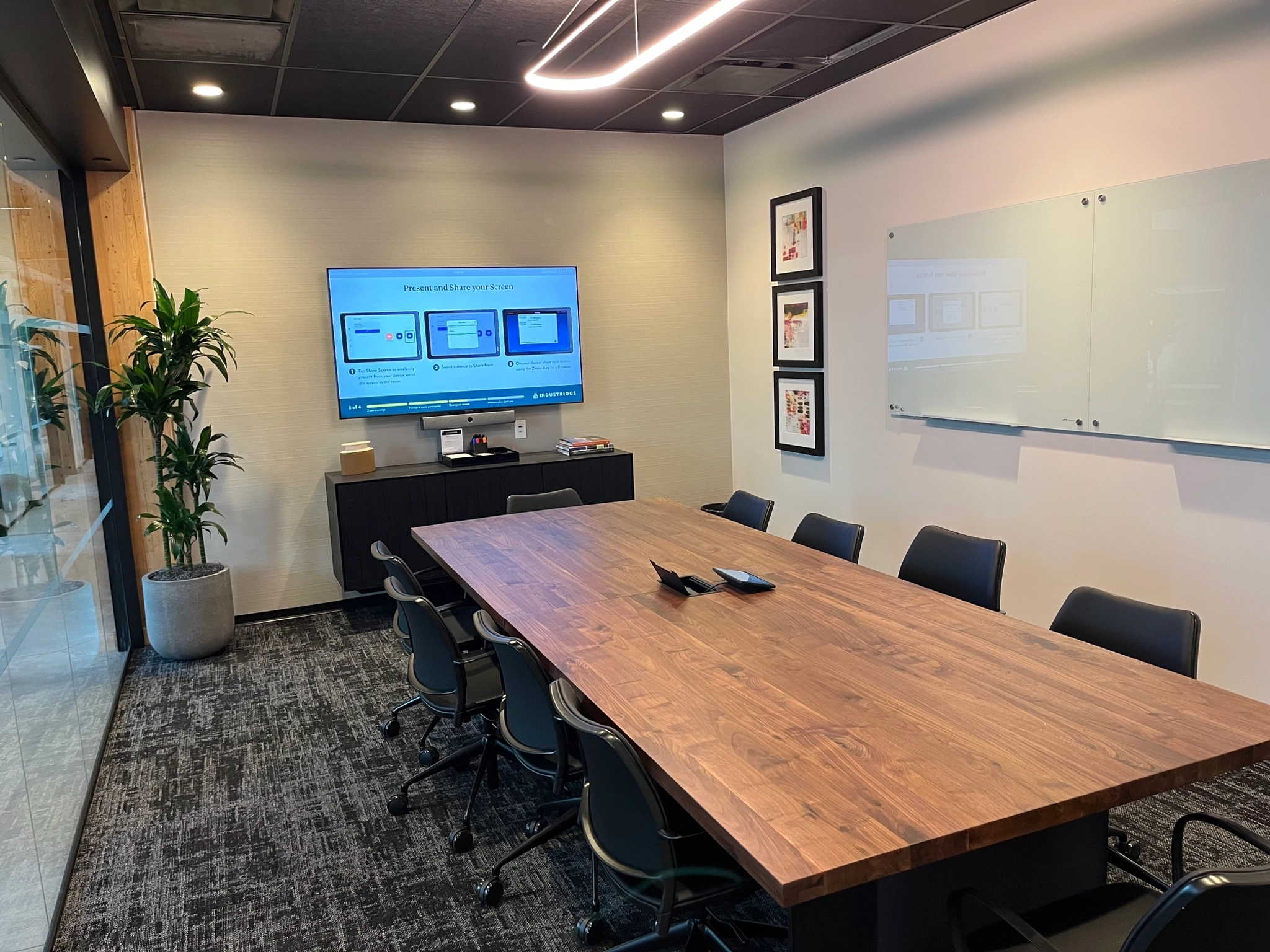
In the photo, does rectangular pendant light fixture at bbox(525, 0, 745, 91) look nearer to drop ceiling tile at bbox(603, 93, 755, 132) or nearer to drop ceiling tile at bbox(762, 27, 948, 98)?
drop ceiling tile at bbox(762, 27, 948, 98)

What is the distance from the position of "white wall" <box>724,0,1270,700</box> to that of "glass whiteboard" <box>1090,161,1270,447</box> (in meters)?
0.10

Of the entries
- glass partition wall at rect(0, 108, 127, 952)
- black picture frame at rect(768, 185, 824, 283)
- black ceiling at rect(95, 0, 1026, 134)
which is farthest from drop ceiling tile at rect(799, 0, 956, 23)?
glass partition wall at rect(0, 108, 127, 952)

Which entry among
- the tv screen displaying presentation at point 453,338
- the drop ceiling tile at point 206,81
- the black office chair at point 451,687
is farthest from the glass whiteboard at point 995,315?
the drop ceiling tile at point 206,81

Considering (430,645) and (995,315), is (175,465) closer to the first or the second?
(430,645)

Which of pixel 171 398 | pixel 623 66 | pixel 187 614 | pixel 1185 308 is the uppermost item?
pixel 623 66

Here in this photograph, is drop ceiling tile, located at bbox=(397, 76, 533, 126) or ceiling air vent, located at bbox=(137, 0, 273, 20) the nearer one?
ceiling air vent, located at bbox=(137, 0, 273, 20)

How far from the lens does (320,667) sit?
4.84 meters

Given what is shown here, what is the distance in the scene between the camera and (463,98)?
517cm

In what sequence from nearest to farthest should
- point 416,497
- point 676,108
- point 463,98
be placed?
point 463,98
point 416,497
point 676,108

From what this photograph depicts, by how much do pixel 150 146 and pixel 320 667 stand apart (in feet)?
10.0

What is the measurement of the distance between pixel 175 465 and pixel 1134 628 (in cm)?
452

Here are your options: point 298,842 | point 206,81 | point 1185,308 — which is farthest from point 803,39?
point 298,842

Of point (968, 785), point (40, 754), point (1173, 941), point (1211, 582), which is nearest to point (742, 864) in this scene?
point (968, 785)

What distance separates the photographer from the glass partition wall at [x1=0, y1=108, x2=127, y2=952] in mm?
2430
